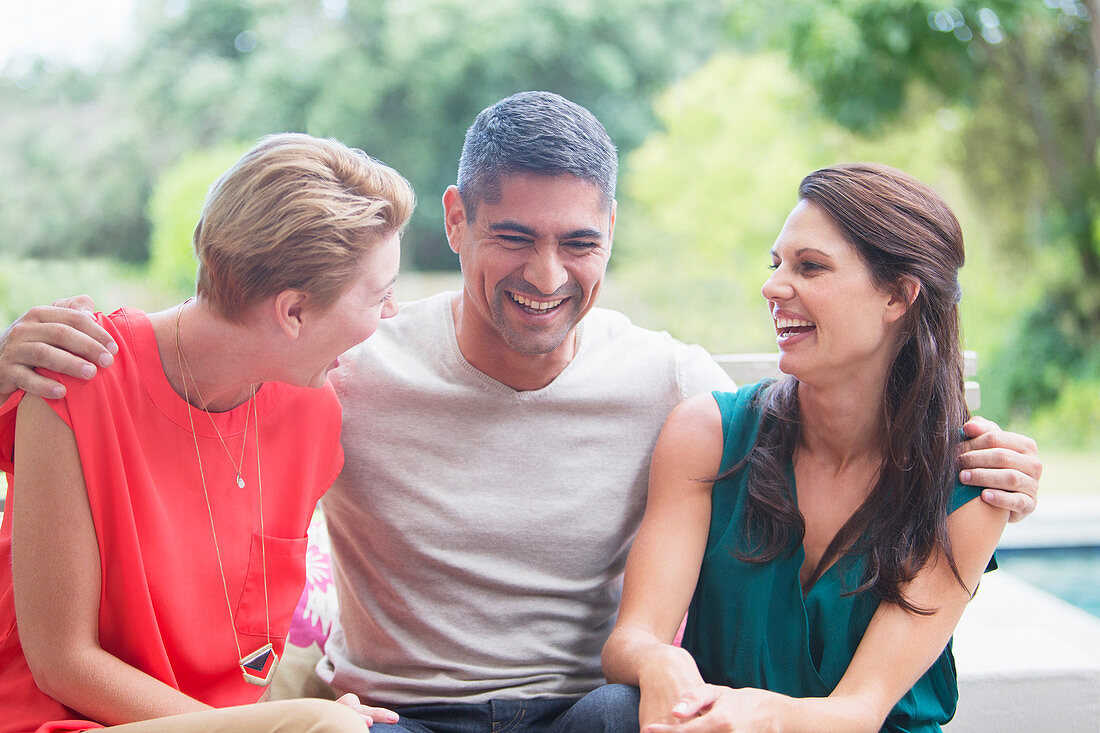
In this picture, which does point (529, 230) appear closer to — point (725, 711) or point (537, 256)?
point (537, 256)

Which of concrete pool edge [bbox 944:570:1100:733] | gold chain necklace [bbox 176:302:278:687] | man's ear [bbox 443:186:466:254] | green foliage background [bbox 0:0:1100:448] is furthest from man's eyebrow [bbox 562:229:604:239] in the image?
green foliage background [bbox 0:0:1100:448]

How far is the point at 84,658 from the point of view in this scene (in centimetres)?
120

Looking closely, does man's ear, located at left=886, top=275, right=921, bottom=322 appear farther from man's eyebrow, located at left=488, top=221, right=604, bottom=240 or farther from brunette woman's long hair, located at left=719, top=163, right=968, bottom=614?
man's eyebrow, located at left=488, top=221, right=604, bottom=240

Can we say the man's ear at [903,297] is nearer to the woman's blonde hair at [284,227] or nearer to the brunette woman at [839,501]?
the brunette woman at [839,501]

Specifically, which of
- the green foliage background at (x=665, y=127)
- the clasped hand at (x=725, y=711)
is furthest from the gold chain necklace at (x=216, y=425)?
the green foliage background at (x=665, y=127)

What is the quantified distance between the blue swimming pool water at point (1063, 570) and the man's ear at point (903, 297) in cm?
278

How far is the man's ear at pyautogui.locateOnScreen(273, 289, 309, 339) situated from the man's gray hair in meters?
0.39

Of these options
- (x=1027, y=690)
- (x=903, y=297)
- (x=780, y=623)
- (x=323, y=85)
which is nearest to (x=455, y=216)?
(x=903, y=297)

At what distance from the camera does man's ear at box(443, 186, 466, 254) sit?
5.34 feet

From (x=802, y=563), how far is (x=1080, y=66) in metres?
6.48

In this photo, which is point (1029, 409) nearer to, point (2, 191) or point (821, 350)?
point (821, 350)

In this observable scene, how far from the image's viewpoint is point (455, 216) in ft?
5.39

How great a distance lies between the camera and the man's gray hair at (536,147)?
4.90ft

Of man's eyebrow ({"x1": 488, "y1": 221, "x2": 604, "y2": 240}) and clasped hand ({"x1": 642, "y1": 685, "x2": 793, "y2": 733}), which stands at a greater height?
man's eyebrow ({"x1": 488, "y1": 221, "x2": 604, "y2": 240})
